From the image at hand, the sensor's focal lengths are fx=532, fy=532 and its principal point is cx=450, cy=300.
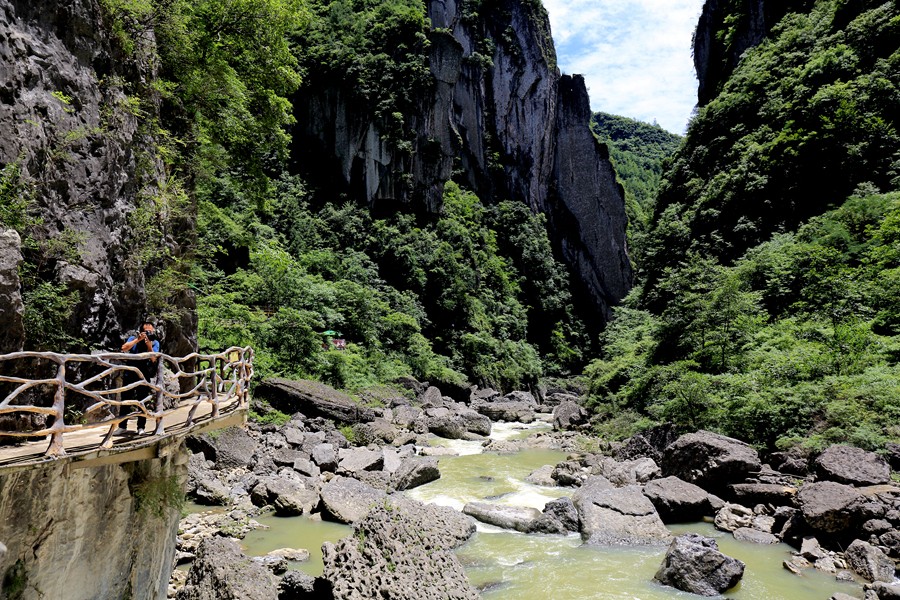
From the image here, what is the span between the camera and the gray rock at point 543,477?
15.3 meters

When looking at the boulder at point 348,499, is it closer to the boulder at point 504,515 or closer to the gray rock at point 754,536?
the boulder at point 504,515

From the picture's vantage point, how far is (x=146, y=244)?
8500 mm

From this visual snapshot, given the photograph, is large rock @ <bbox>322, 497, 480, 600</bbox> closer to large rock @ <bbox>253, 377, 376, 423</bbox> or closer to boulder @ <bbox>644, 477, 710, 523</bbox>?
boulder @ <bbox>644, 477, 710, 523</bbox>

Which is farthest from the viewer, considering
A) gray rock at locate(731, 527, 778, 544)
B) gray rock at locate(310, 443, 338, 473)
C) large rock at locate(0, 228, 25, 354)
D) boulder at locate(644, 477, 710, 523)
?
gray rock at locate(310, 443, 338, 473)

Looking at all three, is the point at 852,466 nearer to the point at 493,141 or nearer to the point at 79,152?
the point at 79,152

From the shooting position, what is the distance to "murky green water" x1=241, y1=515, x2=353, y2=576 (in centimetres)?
950

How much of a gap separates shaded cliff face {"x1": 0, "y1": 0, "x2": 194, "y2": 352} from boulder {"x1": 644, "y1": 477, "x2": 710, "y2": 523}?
11.1 metres

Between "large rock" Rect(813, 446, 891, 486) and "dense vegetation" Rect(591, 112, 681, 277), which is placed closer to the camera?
"large rock" Rect(813, 446, 891, 486)

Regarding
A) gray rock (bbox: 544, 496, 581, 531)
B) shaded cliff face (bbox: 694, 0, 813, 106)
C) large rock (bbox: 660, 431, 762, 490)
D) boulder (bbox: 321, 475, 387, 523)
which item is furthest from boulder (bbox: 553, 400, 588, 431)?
shaded cliff face (bbox: 694, 0, 813, 106)

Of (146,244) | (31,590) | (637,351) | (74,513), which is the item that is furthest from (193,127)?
(637,351)

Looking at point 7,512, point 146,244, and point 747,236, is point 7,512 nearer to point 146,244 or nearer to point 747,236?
point 146,244

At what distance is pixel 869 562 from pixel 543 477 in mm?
8214

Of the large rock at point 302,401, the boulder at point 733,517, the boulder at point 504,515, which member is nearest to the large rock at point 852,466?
the boulder at point 733,517

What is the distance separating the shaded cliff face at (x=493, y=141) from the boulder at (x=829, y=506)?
40369 mm
